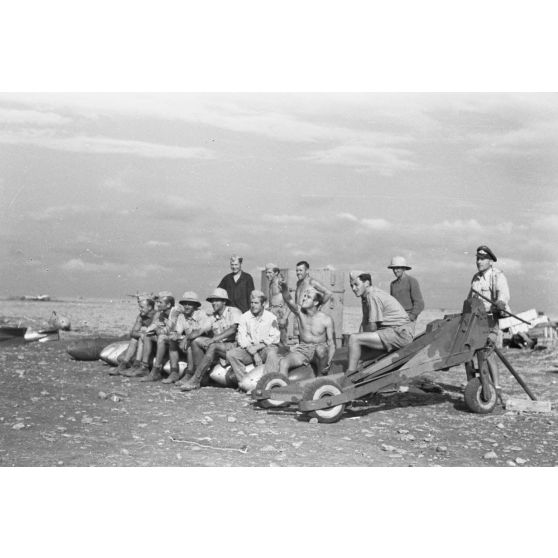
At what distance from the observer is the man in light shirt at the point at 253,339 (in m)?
8.97

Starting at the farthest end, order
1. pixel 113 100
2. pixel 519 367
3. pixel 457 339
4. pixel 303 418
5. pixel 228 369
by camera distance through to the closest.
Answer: pixel 519 367
pixel 228 369
pixel 113 100
pixel 457 339
pixel 303 418

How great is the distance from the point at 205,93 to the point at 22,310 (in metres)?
25.9

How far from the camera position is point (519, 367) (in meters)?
12.4

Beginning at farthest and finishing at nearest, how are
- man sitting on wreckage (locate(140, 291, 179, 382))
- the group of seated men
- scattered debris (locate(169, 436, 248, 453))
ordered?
man sitting on wreckage (locate(140, 291, 179, 382)) → the group of seated men → scattered debris (locate(169, 436, 248, 453))

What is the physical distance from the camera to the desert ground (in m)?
6.32

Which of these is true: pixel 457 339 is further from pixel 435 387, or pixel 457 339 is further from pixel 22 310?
pixel 22 310

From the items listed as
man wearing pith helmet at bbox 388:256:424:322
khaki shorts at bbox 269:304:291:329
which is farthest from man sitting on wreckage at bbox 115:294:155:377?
man wearing pith helmet at bbox 388:256:424:322

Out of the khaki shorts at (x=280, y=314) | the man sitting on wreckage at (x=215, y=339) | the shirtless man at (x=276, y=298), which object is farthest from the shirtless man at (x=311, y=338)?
the shirtless man at (x=276, y=298)

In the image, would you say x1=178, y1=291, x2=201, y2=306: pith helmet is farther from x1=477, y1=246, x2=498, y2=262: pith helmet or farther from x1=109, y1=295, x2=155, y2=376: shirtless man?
x1=477, y1=246, x2=498, y2=262: pith helmet

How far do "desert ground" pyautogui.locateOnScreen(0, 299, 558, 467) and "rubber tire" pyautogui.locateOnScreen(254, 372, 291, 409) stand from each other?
0.38 feet

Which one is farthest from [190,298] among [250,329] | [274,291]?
[274,291]

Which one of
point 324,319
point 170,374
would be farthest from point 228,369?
point 324,319

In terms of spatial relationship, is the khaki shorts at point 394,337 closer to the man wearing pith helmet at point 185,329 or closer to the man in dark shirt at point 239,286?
the man wearing pith helmet at point 185,329

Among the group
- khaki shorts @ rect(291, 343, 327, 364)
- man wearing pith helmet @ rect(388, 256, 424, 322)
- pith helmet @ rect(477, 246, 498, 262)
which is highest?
pith helmet @ rect(477, 246, 498, 262)
